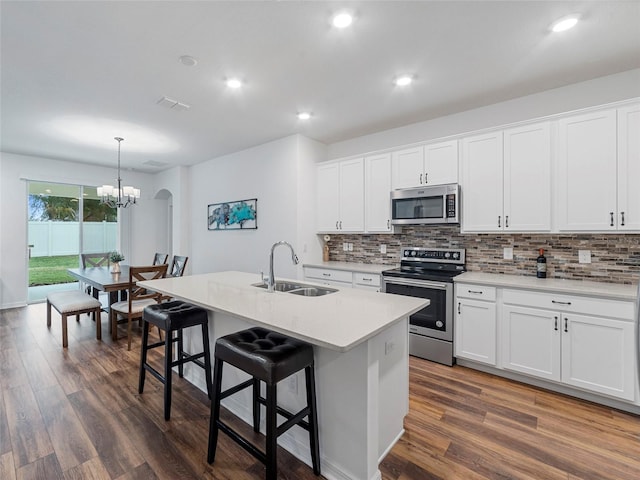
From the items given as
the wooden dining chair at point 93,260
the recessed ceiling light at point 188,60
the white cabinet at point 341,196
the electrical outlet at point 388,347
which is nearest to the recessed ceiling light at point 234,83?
the recessed ceiling light at point 188,60

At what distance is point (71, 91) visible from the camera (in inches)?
116

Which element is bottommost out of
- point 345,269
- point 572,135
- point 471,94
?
point 345,269

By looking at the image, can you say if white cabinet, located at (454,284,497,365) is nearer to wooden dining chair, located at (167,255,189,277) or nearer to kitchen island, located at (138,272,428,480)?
kitchen island, located at (138,272,428,480)

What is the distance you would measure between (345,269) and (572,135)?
2.49 meters

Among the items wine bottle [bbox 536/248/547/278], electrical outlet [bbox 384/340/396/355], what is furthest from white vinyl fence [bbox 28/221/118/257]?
wine bottle [bbox 536/248/547/278]

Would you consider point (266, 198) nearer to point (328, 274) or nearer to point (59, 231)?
point (328, 274)

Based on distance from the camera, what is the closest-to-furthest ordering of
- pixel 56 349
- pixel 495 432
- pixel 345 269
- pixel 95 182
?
pixel 495 432 → pixel 56 349 → pixel 345 269 → pixel 95 182

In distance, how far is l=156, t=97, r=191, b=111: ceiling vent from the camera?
10.3 ft

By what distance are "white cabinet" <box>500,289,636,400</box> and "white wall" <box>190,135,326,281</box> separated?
258 cm

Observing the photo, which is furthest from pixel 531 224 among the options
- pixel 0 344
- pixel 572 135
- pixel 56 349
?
pixel 0 344

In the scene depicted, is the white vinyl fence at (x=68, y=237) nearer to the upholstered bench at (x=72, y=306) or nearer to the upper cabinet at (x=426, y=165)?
the upholstered bench at (x=72, y=306)

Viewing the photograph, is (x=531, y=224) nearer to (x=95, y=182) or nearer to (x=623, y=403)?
(x=623, y=403)

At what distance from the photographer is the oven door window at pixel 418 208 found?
325 cm

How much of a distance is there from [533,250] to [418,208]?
1.18m
